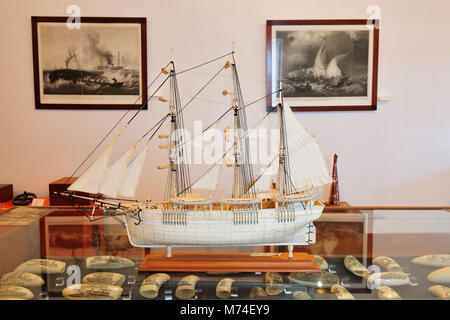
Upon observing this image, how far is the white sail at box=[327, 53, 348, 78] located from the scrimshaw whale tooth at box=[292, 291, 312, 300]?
2.25 m

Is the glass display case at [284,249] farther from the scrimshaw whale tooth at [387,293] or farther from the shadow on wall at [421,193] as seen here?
the shadow on wall at [421,193]

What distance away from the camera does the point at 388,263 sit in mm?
1723

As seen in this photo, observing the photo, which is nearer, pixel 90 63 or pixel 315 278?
pixel 315 278

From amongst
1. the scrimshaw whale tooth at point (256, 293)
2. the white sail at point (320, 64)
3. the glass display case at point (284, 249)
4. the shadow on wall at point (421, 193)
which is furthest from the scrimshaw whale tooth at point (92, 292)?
the shadow on wall at point (421, 193)

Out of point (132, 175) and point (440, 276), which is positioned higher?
point (132, 175)

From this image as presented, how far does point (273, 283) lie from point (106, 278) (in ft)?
2.07

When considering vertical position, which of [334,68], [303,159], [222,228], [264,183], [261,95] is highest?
[334,68]

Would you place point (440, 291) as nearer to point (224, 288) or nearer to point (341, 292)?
point (341, 292)

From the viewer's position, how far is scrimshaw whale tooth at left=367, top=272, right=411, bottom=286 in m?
1.54

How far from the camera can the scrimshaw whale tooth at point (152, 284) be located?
1502mm

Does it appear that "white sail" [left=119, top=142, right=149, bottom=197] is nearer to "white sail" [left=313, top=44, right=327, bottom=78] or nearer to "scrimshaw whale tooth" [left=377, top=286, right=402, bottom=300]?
"scrimshaw whale tooth" [left=377, top=286, right=402, bottom=300]

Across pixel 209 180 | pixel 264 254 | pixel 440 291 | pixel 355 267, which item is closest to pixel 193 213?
pixel 209 180

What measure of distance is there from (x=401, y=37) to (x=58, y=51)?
272cm

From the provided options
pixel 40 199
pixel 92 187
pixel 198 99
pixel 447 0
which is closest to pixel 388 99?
pixel 447 0
